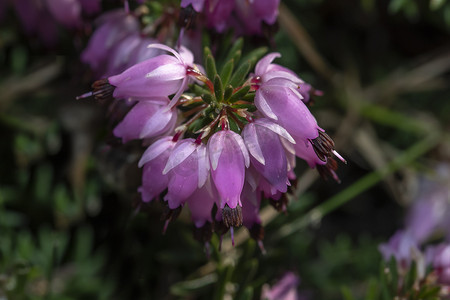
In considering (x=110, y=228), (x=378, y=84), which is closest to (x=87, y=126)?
(x=110, y=228)

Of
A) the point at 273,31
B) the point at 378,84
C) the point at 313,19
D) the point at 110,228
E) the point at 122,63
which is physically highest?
the point at 273,31

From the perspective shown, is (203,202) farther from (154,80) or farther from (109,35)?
(109,35)

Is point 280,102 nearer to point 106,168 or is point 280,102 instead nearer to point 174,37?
point 174,37

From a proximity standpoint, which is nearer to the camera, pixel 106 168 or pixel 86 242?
pixel 106 168

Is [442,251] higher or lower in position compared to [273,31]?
lower

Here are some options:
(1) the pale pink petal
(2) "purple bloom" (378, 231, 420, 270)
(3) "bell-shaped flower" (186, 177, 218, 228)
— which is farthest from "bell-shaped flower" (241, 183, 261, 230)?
(2) "purple bloom" (378, 231, 420, 270)

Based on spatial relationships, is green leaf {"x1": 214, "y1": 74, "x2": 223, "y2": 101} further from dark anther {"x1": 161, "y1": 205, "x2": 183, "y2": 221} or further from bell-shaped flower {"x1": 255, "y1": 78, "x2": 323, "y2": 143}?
dark anther {"x1": 161, "y1": 205, "x2": 183, "y2": 221}
